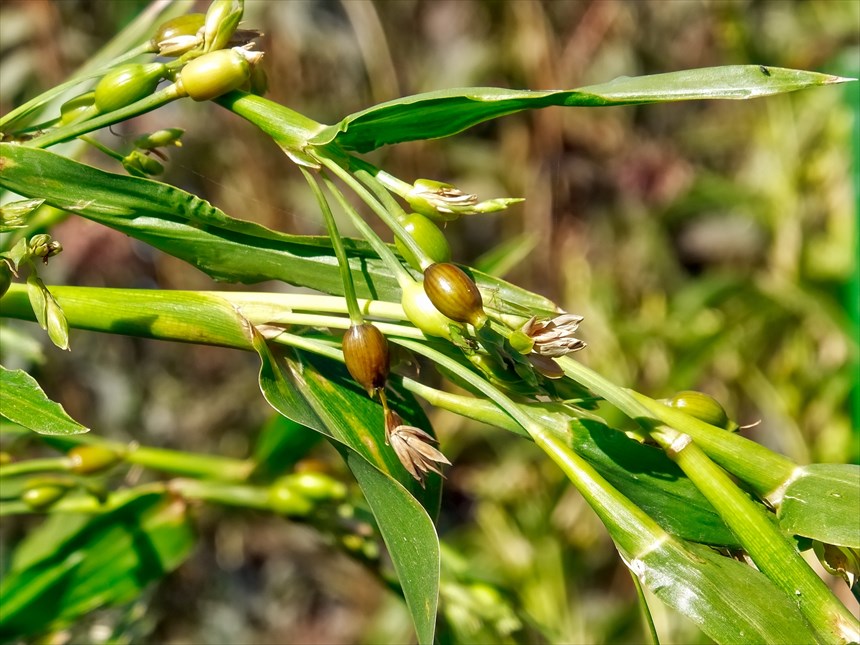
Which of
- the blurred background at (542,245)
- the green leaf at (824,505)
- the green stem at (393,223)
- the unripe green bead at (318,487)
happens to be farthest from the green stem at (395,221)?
the blurred background at (542,245)

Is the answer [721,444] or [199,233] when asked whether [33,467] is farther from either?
[721,444]

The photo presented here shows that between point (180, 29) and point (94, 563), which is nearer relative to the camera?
point (180, 29)

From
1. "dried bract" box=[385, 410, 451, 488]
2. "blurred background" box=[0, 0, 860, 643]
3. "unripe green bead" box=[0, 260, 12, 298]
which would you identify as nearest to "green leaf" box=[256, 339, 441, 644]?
"dried bract" box=[385, 410, 451, 488]

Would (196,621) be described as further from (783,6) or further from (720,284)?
(783,6)

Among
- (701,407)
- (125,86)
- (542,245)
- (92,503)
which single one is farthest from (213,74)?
(542,245)

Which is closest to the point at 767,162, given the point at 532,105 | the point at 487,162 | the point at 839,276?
the point at 839,276

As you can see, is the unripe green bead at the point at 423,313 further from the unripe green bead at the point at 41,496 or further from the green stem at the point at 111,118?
the unripe green bead at the point at 41,496
